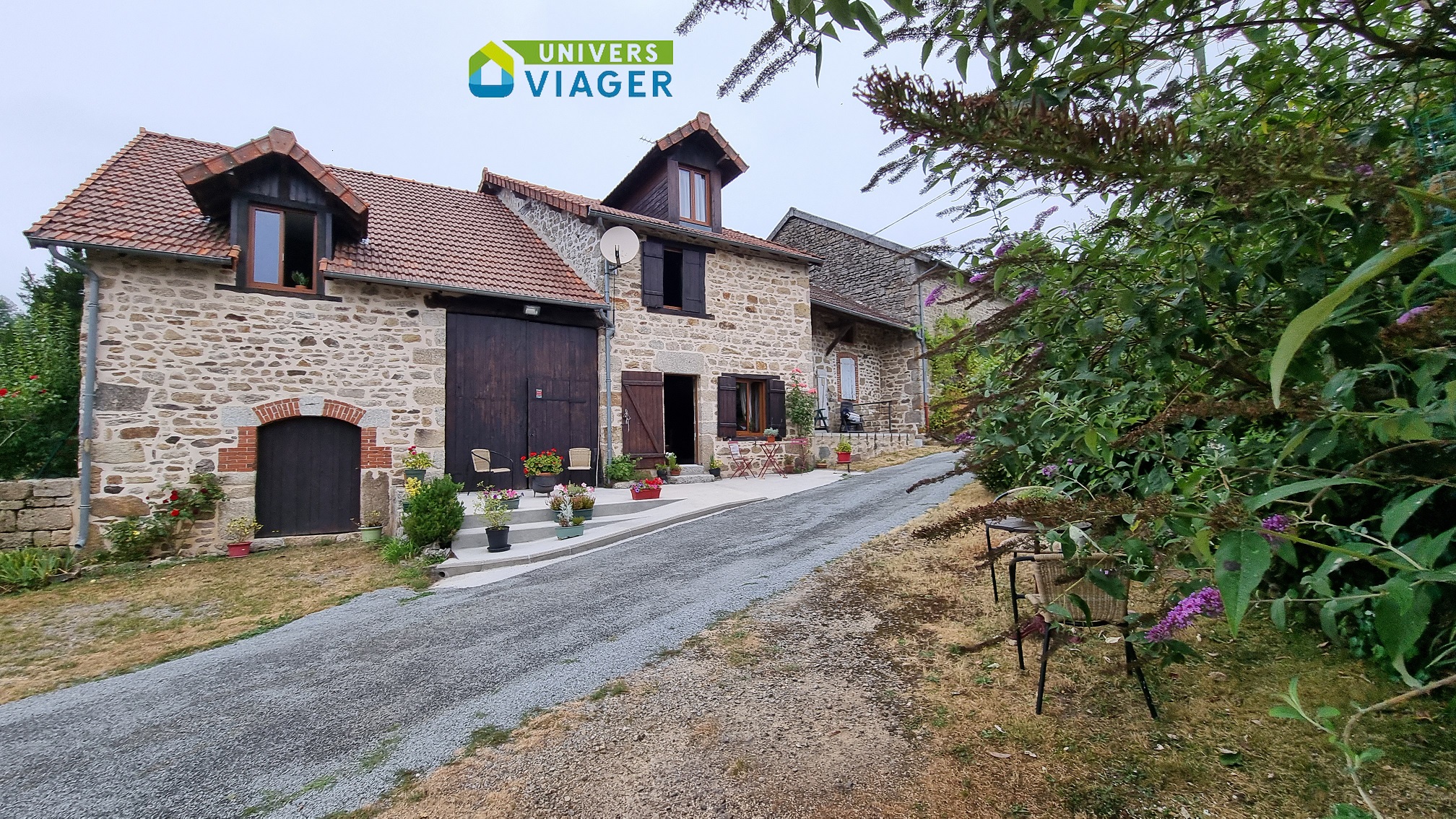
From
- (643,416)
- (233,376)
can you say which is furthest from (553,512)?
(233,376)

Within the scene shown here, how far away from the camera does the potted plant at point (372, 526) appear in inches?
311

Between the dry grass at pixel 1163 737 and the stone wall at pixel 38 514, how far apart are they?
355 inches

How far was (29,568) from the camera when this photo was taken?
6137 millimetres

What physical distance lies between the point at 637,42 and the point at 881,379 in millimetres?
10398

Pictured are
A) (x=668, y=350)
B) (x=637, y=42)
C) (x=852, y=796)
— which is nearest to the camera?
(x=852, y=796)

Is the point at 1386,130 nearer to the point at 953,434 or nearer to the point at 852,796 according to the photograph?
the point at 953,434

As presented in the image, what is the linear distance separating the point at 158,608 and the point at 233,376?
130 inches

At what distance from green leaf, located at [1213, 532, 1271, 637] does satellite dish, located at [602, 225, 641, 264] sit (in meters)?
9.76

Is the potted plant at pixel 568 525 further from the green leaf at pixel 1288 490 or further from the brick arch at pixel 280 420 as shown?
the green leaf at pixel 1288 490

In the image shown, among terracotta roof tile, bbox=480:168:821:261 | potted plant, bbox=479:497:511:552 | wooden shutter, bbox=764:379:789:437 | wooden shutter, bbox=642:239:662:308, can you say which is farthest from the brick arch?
wooden shutter, bbox=764:379:789:437

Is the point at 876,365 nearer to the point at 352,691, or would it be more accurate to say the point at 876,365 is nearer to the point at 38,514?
the point at 352,691

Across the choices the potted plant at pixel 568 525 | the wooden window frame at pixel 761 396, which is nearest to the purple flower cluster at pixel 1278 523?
the potted plant at pixel 568 525

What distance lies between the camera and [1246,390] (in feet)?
3.79

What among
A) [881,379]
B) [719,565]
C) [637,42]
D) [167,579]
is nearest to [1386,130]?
[719,565]
